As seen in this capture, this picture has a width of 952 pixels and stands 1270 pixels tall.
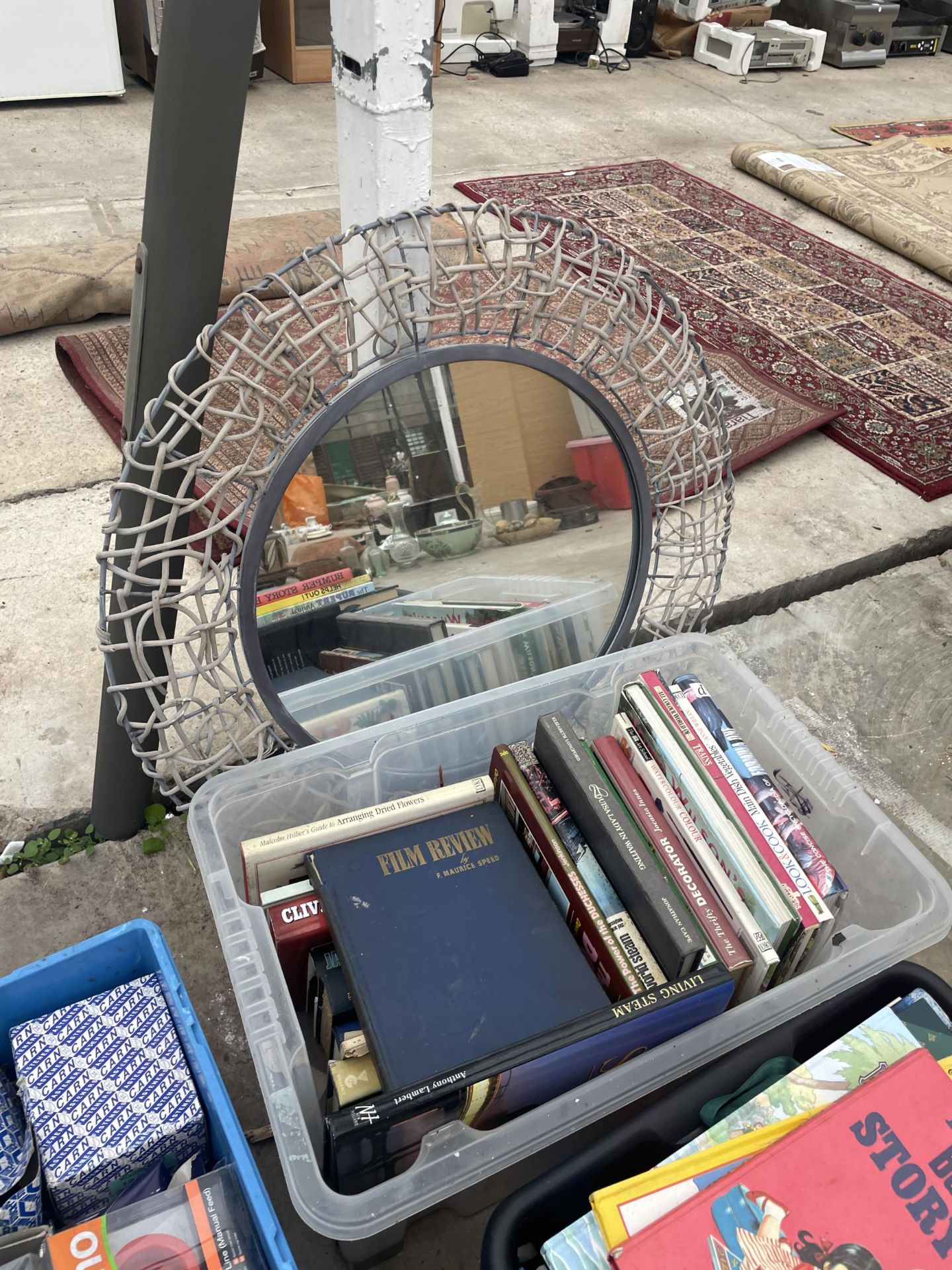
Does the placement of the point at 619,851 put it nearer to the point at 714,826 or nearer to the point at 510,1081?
the point at 714,826

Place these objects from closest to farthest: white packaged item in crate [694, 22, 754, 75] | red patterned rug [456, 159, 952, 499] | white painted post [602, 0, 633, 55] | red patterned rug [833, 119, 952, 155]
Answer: red patterned rug [456, 159, 952, 499] → red patterned rug [833, 119, 952, 155] → white painted post [602, 0, 633, 55] → white packaged item in crate [694, 22, 754, 75]

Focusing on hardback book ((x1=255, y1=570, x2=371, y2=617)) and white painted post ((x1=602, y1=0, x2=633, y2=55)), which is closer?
hardback book ((x1=255, y1=570, x2=371, y2=617))

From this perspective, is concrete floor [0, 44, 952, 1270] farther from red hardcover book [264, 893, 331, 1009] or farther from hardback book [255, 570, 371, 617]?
hardback book [255, 570, 371, 617]

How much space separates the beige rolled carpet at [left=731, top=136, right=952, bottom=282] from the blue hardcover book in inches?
109

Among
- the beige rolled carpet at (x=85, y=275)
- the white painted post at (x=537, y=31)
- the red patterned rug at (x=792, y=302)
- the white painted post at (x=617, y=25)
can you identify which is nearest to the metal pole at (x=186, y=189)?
the beige rolled carpet at (x=85, y=275)

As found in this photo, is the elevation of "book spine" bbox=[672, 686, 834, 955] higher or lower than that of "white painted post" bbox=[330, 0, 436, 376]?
lower

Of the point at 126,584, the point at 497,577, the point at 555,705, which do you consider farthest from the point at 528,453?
the point at 126,584

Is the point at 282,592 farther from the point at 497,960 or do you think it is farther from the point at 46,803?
the point at 46,803

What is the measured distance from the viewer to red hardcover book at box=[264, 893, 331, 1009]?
2.77ft

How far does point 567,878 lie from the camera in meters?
0.87

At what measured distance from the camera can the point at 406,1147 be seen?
0.73 m

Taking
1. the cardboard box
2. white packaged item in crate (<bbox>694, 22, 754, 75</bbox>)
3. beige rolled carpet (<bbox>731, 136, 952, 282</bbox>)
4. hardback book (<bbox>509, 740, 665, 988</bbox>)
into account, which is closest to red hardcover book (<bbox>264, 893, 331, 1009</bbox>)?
the cardboard box

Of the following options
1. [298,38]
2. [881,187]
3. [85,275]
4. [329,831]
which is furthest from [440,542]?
[298,38]

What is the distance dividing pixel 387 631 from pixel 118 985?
442mm
